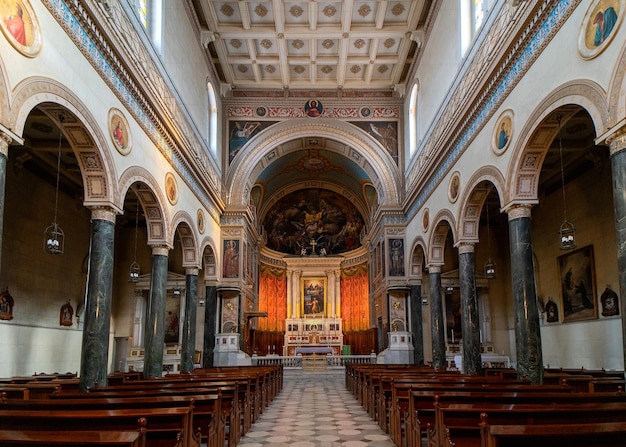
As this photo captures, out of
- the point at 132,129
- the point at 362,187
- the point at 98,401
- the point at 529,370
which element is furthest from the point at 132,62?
the point at 362,187

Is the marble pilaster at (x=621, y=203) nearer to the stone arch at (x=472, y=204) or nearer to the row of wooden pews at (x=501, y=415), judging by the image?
the row of wooden pews at (x=501, y=415)

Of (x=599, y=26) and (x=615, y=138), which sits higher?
(x=599, y=26)

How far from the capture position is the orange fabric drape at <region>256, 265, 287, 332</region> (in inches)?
1437

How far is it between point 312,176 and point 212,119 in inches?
430

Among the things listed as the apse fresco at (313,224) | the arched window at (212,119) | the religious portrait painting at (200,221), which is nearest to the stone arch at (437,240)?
the religious portrait painting at (200,221)

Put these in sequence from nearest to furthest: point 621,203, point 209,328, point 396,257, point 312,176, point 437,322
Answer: point 621,203 < point 437,322 < point 209,328 < point 396,257 < point 312,176

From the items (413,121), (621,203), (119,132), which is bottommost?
(621,203)

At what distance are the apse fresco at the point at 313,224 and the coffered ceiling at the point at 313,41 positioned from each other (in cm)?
1139

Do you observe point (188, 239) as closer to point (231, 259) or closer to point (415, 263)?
point (231, 259)

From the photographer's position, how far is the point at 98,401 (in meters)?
6.36

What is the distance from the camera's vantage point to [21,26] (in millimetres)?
8656

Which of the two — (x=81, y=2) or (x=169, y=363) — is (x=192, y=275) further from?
Answer: (x=81, y=2)

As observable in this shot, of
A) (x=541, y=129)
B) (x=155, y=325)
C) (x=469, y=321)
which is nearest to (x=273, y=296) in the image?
(x=155, y=325)

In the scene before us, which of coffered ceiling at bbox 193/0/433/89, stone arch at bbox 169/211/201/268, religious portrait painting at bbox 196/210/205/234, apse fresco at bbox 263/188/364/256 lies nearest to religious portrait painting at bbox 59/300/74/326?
stone arch at bbox 169/211/201/268
